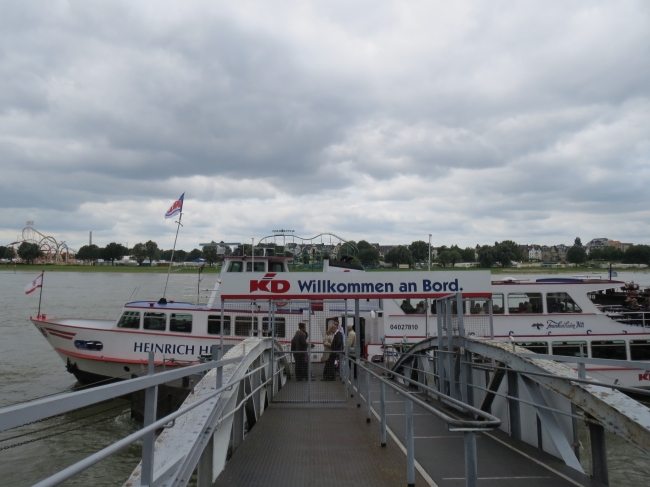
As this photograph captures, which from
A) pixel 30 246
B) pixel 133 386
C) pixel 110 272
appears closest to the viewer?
pixel 133 386

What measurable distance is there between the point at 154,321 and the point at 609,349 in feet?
48.6

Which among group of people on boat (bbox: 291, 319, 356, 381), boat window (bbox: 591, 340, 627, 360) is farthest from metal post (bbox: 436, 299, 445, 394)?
boat window (bbox: 591, 340, 627, 360)

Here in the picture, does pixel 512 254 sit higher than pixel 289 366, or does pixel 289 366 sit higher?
pixel 512 254

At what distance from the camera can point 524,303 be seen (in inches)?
683

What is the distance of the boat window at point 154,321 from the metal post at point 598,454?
44.8 feet

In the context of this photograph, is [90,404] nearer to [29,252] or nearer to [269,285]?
[269,285]

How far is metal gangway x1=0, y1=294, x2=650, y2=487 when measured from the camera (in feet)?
11.9

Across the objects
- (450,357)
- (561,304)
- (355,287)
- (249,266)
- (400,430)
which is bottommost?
(400,430)

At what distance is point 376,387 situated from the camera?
12789 mm

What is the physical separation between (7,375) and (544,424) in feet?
66.1

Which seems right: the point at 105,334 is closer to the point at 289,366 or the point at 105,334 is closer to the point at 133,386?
the point at 289,366

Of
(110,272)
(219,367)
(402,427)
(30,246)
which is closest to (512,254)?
(402,427)

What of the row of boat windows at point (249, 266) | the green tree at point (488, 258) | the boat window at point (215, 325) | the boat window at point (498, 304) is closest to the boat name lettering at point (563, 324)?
the boat window at point (498, 304)

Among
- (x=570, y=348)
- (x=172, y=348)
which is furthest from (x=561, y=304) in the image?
(x=172, y=348)
